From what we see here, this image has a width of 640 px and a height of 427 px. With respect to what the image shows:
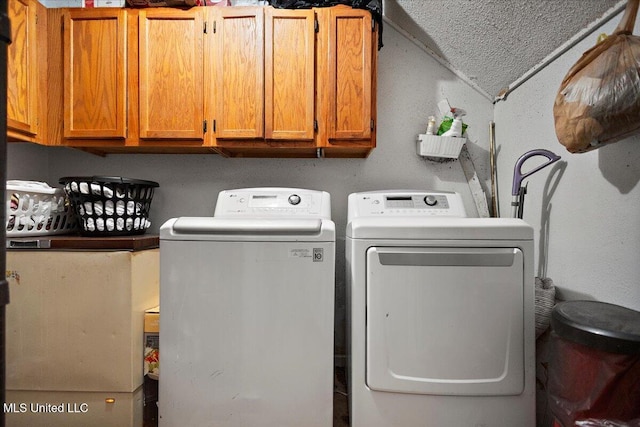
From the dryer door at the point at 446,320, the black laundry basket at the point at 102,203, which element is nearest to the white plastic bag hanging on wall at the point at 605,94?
the dryer door at the point at 446,320

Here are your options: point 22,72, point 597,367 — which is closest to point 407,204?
point 597,367

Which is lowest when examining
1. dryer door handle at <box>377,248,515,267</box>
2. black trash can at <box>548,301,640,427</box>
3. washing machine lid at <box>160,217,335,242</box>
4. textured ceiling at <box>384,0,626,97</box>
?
black trash can at <box>548,301,640,427</box>

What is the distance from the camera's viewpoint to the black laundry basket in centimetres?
151

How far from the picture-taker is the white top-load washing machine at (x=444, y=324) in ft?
3.90

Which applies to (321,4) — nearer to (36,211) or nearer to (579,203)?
(579,203)

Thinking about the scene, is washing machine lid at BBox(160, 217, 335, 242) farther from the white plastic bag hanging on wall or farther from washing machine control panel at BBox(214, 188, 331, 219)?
the white plastic bag hanging on wall

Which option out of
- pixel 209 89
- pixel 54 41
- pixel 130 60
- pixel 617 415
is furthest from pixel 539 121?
pixel 54 41

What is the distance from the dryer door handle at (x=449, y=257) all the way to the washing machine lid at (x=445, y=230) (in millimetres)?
49

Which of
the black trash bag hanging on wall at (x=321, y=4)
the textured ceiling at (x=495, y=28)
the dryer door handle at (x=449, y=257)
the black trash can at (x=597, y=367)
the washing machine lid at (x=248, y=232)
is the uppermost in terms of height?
the black trash bag hanging on wall at (x=321, y=4)

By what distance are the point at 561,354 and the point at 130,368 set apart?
1647mm

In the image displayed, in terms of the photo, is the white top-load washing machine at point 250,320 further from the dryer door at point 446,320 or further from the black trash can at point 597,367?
the black trash can at point 597,367

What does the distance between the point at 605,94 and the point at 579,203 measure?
0.61 meters

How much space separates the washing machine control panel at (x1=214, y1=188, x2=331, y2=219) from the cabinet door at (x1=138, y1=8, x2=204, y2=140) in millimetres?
490

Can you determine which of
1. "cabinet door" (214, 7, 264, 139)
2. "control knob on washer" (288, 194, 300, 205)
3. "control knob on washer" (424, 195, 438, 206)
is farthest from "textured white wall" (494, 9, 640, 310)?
"cabinet door" (214, 7, 264, 139)
